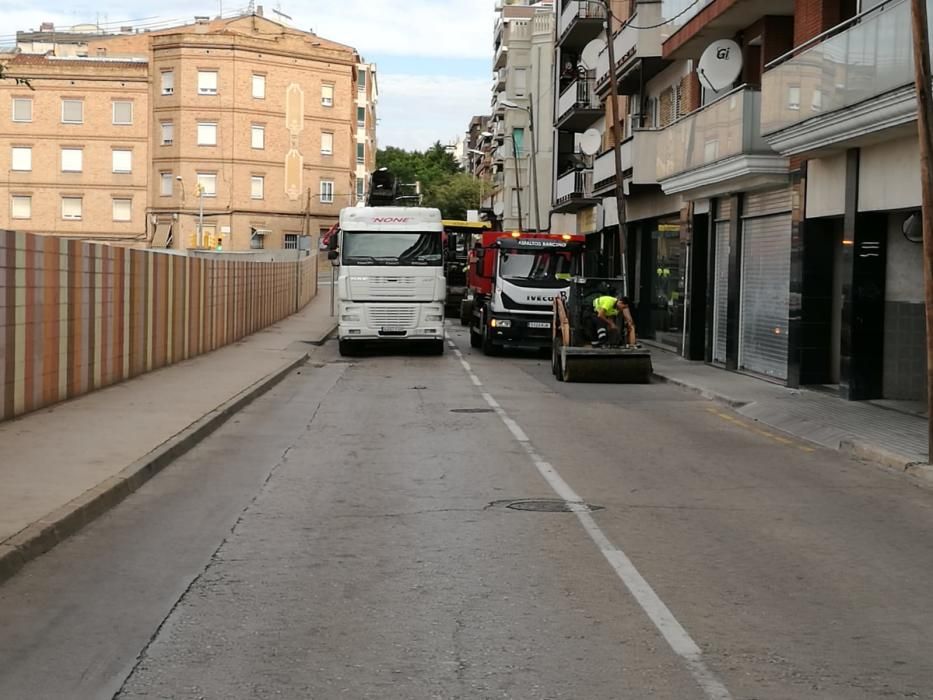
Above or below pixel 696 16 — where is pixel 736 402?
below

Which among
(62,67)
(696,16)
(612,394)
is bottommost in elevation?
(612,394)

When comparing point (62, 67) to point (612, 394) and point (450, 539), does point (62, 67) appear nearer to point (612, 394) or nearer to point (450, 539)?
point (612, 394)

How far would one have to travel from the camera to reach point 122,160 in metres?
79.0

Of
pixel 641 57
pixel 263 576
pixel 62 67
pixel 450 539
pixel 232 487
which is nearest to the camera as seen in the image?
pixel 263 576

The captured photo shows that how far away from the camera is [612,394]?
66.2 feet

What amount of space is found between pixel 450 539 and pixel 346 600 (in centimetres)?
174

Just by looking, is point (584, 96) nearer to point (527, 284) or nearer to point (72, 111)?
point (527, 284)

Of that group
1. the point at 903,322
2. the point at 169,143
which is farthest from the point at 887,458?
the point at 169,143

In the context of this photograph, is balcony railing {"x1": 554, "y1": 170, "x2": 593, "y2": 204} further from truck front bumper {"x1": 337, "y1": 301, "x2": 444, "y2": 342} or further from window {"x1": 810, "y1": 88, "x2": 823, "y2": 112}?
window {"x1": 810, "y1": 88, "x2": 823, "y2": 112}

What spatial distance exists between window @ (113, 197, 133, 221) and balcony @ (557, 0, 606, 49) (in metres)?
39.3

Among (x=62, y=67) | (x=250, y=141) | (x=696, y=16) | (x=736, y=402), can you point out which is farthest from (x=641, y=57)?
(x=62, y=67)

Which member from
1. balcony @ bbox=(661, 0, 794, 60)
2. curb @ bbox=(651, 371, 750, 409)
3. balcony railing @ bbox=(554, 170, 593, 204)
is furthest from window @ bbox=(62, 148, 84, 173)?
curb @ bbox=(651, 371, 750, 409)

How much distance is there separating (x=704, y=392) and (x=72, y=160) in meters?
66.5

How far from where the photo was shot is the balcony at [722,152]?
21.6 m
